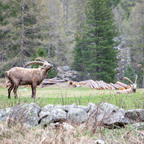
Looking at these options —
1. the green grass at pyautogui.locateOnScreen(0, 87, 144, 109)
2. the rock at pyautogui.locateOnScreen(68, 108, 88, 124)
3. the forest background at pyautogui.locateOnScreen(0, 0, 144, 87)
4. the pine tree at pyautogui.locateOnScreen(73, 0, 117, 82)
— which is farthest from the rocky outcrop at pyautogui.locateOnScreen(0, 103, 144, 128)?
the pine tree at pyautogui.locateOnScreen(73, 0, 117, 82)

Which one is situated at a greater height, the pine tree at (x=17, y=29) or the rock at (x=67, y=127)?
the pine tree at (x=17, y=29)


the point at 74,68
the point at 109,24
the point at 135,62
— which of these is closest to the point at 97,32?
the point at 109,24

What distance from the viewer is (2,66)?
22.3 m

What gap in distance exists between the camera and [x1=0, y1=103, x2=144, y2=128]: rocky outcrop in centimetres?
491

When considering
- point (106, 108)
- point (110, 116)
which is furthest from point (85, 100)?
point (110, 116)

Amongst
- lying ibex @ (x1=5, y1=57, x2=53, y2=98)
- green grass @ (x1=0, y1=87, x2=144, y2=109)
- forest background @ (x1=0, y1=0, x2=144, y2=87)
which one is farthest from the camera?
Answer: forest background @ (x1=0, y1=0, x2=144, y2=87)

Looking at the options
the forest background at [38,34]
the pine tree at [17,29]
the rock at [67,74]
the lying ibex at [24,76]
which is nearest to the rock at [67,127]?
the lying ibex at [24,76]

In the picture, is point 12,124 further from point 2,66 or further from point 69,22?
point 69,22

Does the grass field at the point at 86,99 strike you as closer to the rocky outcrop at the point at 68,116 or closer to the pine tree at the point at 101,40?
the rocky outcrop at the point at 68,116

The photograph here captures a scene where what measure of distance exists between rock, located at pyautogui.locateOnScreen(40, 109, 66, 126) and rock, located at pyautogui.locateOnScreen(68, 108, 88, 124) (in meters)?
0.19

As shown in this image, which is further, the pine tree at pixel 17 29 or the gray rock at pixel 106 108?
the pine tree at pixel 17 29

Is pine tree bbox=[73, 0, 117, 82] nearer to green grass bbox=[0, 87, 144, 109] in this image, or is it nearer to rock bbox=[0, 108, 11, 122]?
green grass bbox=[0, 87, 144, 109]

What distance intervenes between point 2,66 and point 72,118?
19287 millimetres

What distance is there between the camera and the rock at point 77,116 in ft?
16.4
